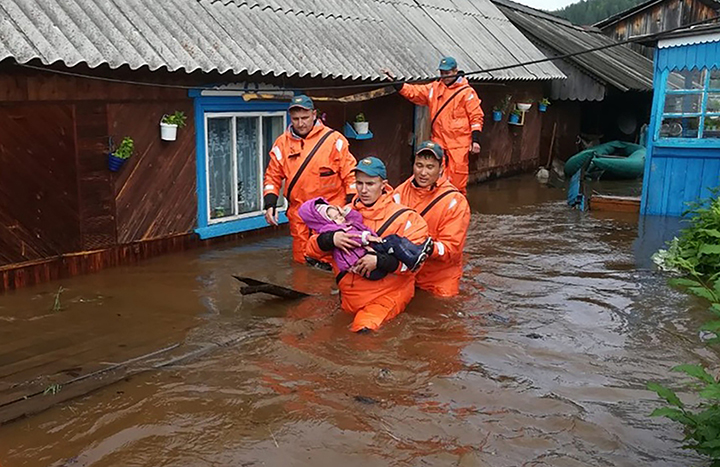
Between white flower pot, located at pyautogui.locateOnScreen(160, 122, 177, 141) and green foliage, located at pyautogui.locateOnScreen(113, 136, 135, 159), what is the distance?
48cm

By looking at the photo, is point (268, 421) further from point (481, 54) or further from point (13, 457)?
point (481, 54)

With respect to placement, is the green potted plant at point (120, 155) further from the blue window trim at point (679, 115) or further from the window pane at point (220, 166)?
the blue window trim at point (679, 115)

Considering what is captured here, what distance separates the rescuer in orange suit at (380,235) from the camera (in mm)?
5375

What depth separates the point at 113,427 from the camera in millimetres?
3996

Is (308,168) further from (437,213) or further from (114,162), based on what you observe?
(114,162)

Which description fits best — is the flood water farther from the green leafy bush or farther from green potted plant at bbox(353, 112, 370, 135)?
green potted plant at bbox(353, 112, 370, 135)

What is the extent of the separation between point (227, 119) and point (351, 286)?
14.4 ft

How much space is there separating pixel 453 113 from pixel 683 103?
4.08 meters

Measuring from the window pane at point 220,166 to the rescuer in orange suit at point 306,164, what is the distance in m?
1.93

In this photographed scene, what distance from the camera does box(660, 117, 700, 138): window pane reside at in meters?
10.8

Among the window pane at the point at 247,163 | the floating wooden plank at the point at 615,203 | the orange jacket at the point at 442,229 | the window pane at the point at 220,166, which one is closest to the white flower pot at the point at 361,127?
the window pane at the point at 247,163

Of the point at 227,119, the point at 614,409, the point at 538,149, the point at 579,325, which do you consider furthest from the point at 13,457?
the point at 538,149

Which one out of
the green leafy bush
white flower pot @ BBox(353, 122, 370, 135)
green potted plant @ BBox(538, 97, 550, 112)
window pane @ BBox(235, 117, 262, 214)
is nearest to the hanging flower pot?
window pane @ BBox(235, 117, 262, 214)

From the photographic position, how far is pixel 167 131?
8.02m
